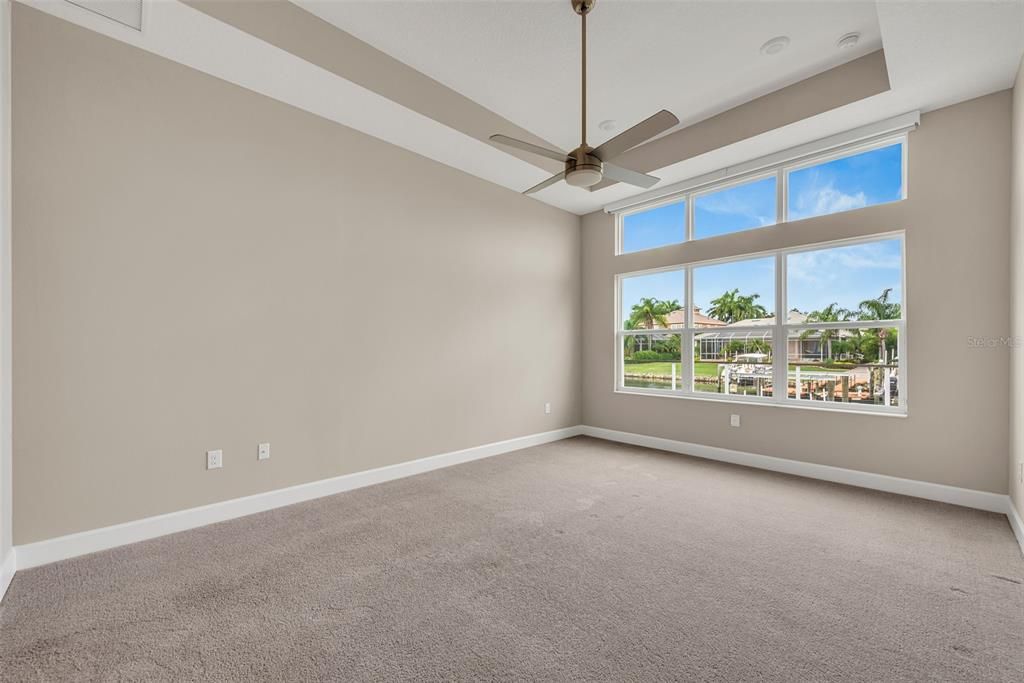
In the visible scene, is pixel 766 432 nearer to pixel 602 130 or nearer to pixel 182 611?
pixel 602 130

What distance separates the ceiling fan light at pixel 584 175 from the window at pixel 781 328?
2.60 m

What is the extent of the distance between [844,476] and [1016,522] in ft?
3.47

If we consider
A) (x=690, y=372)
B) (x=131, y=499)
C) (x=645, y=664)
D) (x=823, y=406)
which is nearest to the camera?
(x=645, y=664)

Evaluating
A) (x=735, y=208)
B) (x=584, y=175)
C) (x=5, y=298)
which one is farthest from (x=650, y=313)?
(x=5, y=298)

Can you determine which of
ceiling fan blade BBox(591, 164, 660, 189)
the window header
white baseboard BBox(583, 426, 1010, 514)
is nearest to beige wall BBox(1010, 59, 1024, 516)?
white baseboard BBox(583, 426, 1010, 514)

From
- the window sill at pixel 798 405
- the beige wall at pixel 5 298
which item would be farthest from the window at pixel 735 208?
the beige wall at pixel 5 298

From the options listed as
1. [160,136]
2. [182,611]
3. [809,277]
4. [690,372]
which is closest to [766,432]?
[690,372]

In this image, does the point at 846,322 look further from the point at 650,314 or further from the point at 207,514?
the point at 207,514

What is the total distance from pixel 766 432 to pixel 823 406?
21.0 inches

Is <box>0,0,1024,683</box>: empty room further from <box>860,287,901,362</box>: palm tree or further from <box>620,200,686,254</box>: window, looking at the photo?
<box>620,200,686,254</box>: window

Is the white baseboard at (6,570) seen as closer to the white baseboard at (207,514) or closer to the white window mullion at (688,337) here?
the white baseboard at (207,514)

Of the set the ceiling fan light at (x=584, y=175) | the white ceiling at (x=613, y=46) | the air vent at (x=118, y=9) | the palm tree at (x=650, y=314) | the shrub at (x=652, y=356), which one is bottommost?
the shrub at (x=652, y=356)

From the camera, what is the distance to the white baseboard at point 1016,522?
2577 millimetres

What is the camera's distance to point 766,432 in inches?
166
